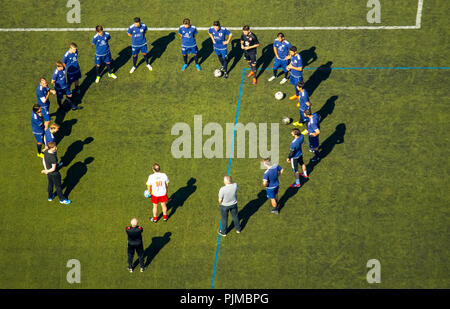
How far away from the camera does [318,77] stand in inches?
1017

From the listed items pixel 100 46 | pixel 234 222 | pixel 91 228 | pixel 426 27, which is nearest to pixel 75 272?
pixel 91 228

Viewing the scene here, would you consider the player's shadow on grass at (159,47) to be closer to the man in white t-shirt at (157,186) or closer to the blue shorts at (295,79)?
the blue shorts at (295,79)

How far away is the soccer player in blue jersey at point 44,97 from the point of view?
24.0 metres

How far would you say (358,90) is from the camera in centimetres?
2527

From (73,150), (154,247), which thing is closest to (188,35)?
(73,150)

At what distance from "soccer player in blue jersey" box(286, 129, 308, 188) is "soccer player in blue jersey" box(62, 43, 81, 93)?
8528 millimetres

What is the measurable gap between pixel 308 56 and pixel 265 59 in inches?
64.9

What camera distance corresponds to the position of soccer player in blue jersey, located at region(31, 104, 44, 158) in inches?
Result: 922

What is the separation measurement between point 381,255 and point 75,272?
9.46 meters

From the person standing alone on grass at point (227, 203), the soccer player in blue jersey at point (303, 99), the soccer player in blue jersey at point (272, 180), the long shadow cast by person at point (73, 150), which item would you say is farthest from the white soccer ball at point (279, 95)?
the long shadow cast by person at point (73, 150)

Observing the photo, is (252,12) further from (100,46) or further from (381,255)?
(381,255)

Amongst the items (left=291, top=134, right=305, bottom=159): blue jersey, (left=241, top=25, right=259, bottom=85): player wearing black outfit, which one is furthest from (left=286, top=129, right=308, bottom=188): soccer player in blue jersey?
(left=241, top=25, right=259, bottom=85): player wearing black outfit

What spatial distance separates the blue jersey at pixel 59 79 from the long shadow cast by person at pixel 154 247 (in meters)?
6.83

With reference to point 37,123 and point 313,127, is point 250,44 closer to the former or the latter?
point 313,127
